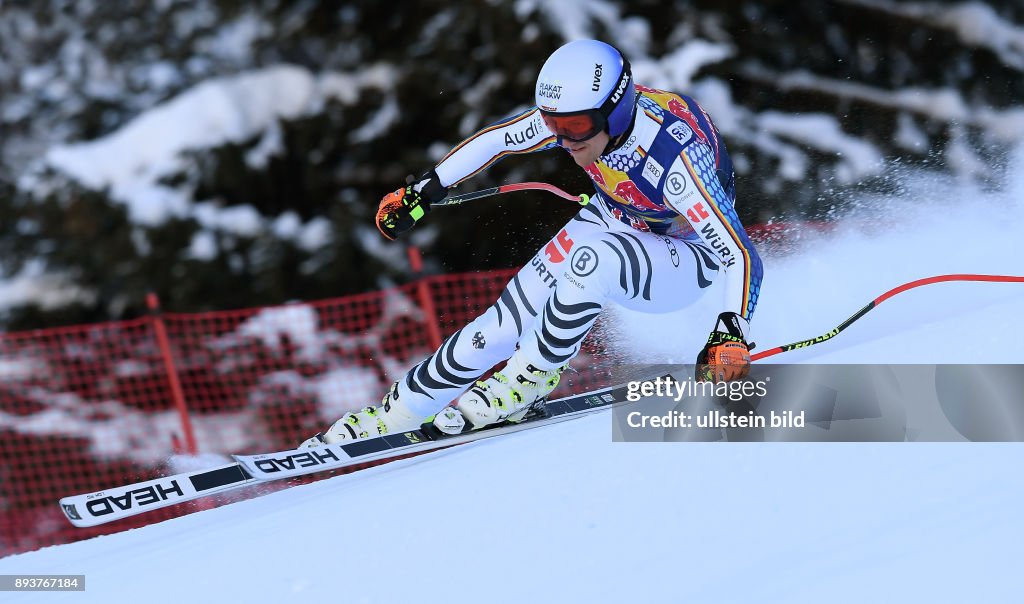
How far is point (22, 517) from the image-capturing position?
4.88 metres

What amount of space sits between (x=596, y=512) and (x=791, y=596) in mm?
618

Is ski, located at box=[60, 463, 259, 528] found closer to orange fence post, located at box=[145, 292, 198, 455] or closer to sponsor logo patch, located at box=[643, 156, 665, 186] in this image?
orange fence post, located at box=[145, 292, 198, 455]

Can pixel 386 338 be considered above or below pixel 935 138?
below

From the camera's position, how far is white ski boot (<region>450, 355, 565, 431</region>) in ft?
10.8

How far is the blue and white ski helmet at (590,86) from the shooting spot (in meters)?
2.83

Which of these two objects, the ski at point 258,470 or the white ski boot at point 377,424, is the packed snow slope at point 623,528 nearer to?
the ski at point 258,470

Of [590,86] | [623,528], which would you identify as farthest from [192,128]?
[623,528]

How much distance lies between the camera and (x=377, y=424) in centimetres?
344

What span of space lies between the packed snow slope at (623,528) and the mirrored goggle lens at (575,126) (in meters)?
0.89

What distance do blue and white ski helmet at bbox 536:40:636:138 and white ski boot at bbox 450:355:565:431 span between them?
0.85 meters

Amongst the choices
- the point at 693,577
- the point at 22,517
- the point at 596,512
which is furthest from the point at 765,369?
the point at 22,517

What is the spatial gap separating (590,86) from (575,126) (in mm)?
123

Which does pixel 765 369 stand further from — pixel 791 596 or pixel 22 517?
pixel 22 517

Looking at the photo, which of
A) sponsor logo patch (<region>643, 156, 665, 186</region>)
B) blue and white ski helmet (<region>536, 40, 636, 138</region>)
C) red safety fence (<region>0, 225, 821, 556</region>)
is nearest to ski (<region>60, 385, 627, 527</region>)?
sponsor logo patch (<region>643, 156, 665, 186</region>)
